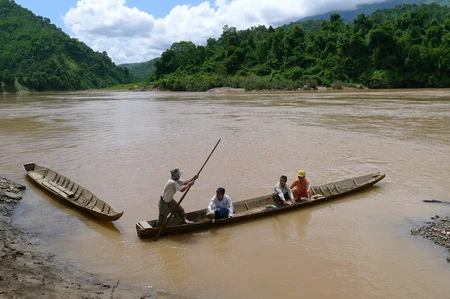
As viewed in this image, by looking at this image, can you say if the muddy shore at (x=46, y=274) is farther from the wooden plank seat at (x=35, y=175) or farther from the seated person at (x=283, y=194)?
the wooden plank seat at (x=35, y=175)

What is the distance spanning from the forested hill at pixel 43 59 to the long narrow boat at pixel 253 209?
93.9 m

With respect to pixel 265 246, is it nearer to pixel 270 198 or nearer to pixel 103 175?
pixel 270 198

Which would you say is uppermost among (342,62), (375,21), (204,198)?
(375,21)

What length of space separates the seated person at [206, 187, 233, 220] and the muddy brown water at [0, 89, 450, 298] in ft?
1.01

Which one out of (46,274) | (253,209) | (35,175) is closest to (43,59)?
(35,175)

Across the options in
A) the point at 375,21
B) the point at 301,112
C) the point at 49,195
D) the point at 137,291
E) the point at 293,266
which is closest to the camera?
the point at 137,291

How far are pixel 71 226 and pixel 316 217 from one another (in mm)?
5351

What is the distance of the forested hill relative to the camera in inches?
3927

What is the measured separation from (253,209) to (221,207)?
45.5 inches

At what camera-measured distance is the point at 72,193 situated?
10.0m

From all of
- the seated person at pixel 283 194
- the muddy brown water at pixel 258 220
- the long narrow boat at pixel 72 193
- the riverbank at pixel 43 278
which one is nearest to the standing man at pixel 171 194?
the muddy brown water at pixel 258 220

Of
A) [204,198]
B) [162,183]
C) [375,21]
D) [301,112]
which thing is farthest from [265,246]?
[375,21]

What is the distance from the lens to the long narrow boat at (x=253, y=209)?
25.6 feet

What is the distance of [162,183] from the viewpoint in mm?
12250
